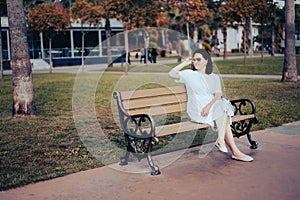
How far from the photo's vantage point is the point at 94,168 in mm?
5637

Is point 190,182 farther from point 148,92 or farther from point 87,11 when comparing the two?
point 87,11

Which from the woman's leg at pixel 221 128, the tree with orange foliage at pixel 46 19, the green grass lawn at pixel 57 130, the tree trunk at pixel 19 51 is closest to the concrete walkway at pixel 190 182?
the woman's leg at pixel 221 128

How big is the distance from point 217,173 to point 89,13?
71.9 ft

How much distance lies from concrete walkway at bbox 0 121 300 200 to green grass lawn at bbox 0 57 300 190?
38 centimetres

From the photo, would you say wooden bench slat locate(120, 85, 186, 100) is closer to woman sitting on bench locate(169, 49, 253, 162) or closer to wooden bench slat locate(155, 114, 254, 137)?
woman sitting on bench locate(169, 49, 253, 162)

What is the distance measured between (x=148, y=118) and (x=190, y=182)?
896mm

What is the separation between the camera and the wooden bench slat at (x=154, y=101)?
597 cm

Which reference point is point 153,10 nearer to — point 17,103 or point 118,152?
point 17,103

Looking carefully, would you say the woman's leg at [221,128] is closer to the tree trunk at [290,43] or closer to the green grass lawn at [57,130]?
the green grass lawn at [57,130]

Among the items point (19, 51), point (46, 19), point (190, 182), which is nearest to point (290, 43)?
point (19, 51)

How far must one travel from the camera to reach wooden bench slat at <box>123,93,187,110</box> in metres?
5.97

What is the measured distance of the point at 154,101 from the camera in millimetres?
6344

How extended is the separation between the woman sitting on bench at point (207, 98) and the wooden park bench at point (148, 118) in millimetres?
179

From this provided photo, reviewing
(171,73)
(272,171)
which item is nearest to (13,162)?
(171,73)
